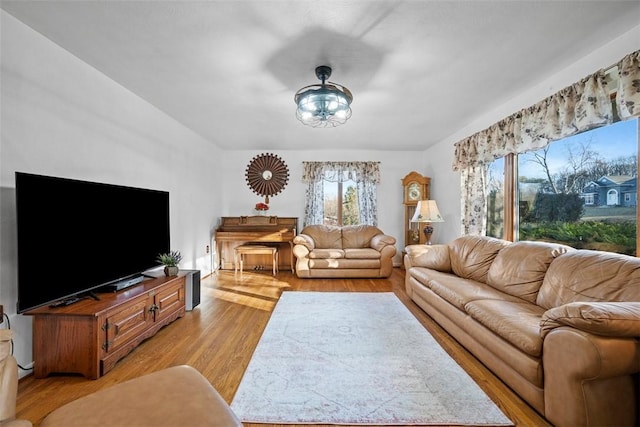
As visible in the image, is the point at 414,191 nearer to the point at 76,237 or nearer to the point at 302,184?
the point at 302,184

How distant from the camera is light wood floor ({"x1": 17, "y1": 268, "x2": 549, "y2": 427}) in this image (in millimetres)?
1685

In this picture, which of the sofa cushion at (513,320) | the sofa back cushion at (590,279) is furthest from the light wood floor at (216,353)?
the sofa back cushion at (590,279)

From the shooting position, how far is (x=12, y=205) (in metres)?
1.87

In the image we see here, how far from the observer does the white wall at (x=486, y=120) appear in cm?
208

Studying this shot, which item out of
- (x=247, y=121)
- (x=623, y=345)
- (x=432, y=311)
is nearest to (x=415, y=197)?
(x=432, y=311)

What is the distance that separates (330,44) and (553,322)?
7.49 ft

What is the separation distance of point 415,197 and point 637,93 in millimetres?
3672

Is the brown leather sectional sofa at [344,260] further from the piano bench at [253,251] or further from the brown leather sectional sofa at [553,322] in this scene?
the brown leather sectional sofa at [553,322]

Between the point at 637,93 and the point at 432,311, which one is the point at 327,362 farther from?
the point at 637,93

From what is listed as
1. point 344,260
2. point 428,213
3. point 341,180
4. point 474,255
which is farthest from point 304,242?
point 474,255

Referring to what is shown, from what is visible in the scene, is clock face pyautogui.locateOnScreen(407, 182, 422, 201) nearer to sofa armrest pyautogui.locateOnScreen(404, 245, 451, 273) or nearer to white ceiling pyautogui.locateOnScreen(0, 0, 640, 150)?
sofa armrest pyautogui.locateOnScreen(404, 245, 451, 273)

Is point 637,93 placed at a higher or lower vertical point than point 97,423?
higher

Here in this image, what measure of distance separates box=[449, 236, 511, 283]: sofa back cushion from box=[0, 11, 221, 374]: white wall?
3.53m

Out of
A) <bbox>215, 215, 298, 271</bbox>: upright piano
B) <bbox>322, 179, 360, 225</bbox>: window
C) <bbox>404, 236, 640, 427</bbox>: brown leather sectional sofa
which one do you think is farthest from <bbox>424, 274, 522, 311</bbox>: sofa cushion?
<bbox>322, 179, 360, 225</bbox>: window
